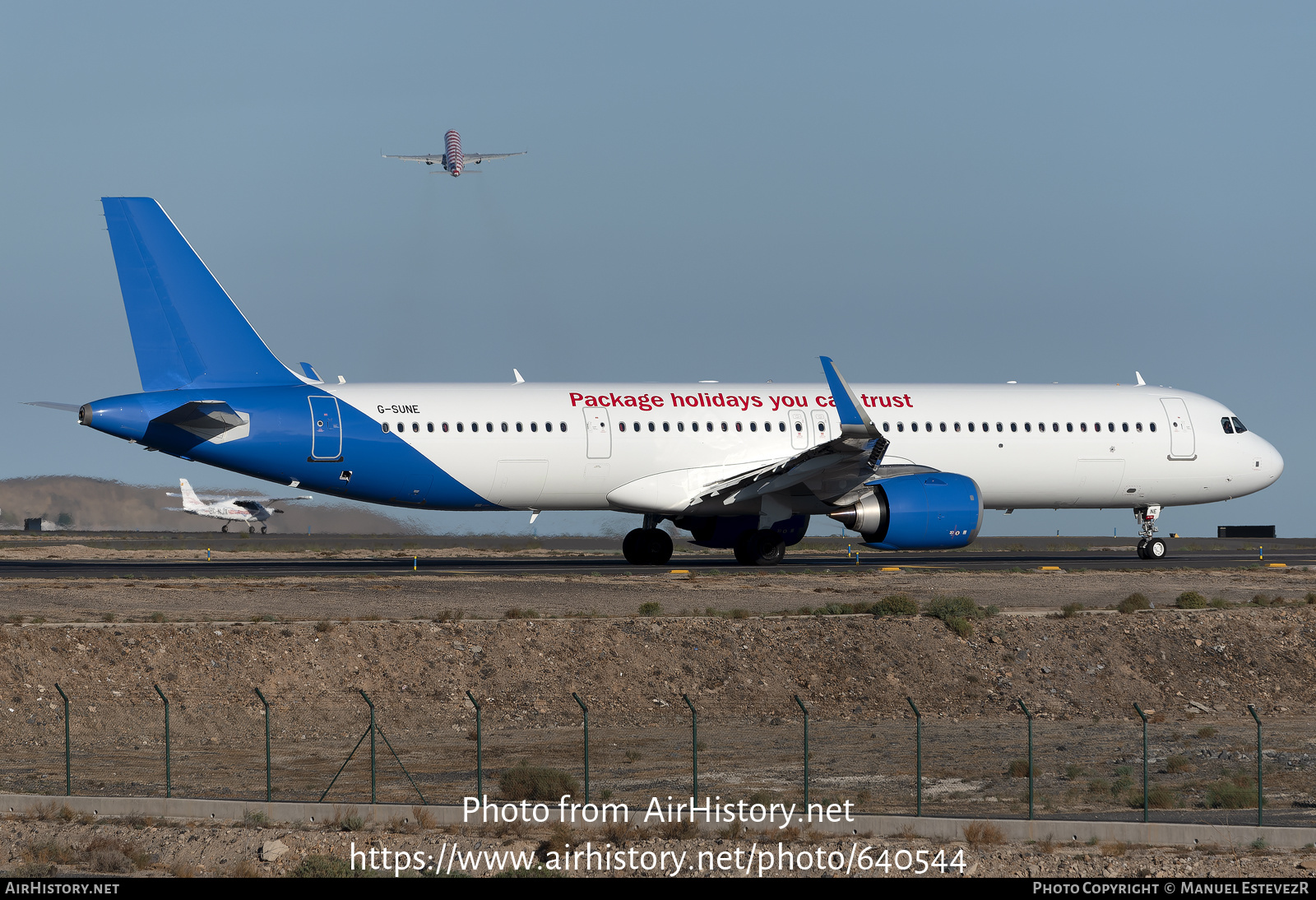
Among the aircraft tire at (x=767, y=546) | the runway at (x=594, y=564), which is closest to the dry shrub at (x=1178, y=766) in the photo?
the runway at (x=594, y=564)

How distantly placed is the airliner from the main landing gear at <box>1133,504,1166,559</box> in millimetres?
726

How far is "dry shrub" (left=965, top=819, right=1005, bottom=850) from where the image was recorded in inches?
587

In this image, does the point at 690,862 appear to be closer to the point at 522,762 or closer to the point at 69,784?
the point at 522,762

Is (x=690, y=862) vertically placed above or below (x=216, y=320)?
below

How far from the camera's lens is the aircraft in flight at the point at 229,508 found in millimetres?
78463

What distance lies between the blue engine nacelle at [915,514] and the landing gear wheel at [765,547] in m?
→ 2.24

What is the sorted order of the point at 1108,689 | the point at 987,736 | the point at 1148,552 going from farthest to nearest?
1. the point at 1148,552
2. the point at 1108,689
3. the point at 987,736

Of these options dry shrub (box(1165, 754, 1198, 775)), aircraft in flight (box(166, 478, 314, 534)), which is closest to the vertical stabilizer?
aircraft in flight (box(166, 478, 314, 534))

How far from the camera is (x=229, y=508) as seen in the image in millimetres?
79250

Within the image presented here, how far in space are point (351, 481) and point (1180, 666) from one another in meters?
17.7

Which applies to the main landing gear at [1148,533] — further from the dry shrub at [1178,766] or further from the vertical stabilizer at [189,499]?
the vertical stabilizer at [189,499]

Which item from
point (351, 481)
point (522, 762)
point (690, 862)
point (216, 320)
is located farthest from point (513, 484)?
point (690, 862)

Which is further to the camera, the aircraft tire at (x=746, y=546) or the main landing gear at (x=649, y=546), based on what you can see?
the main landing gear at (x=649, y=546)
